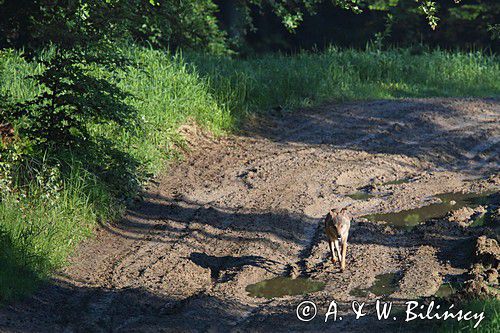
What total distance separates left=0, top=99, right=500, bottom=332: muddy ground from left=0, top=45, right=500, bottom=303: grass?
28 centimetres

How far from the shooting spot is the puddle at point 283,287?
859 centimetres

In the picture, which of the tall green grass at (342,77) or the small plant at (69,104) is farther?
the tall green grass at (342,77)

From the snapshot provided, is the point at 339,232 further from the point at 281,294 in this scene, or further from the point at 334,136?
the point at 334,136

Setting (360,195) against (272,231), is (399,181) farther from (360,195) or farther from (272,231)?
(272,231)

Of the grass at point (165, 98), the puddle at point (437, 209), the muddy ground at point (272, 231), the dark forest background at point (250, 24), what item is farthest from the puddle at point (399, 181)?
the grass at point (165, 98)

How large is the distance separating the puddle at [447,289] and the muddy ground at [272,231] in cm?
14

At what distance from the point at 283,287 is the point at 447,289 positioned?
1.57 meters

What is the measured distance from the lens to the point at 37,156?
1097 cm

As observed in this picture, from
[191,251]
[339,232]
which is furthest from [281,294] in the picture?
[191,251]

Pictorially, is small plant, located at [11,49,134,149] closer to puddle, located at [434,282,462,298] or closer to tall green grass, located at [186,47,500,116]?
puddle, located at [434,282,462,298]

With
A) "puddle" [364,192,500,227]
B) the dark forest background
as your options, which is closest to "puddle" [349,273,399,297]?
"puddle" [364,192,500,227]

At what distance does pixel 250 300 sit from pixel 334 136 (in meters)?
7.20

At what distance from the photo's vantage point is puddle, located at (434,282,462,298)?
820cm

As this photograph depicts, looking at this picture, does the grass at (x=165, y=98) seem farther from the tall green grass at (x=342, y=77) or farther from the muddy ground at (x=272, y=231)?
the muddy ground at (x=272, y=231)
